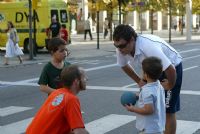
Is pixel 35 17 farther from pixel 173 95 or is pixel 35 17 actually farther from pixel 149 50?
pixel 149 50

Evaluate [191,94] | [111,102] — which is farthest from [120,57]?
[191,94]

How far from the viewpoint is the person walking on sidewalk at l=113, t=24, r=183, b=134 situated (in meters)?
4.65

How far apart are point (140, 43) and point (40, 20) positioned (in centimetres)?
2113

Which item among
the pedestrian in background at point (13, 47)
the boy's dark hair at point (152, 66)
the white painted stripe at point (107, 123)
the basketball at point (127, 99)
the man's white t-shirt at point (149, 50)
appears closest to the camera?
the boy's dark hair at point (152, 66)

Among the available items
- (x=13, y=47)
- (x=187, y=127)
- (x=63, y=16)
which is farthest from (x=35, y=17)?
(x=187, y=127)

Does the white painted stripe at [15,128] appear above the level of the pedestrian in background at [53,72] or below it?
below

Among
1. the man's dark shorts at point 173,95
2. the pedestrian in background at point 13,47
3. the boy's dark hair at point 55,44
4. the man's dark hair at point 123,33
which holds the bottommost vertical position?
the pedestrian in background at point 13,47

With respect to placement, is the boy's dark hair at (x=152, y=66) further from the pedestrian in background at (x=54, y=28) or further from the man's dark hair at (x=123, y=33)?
the pedestrian in background at (x=54, y=28)

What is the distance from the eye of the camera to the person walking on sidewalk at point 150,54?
15.3 feet

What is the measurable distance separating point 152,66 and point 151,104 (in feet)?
1.12

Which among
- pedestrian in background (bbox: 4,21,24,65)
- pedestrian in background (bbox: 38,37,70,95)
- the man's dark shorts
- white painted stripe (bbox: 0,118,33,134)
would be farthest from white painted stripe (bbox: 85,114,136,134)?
pedestrian in background (bbox: 4,21,24,65)

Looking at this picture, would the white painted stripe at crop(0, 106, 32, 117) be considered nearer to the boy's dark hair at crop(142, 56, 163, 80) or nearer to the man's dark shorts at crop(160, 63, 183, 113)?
the man's dark shorts at crop(160, 63, 183, 113)

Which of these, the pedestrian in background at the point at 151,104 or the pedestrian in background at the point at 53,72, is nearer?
the pedestrian in background at the point at 151,104

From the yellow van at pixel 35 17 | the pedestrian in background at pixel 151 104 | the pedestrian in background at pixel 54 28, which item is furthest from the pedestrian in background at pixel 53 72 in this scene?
the yellow van at pixel 35 17
